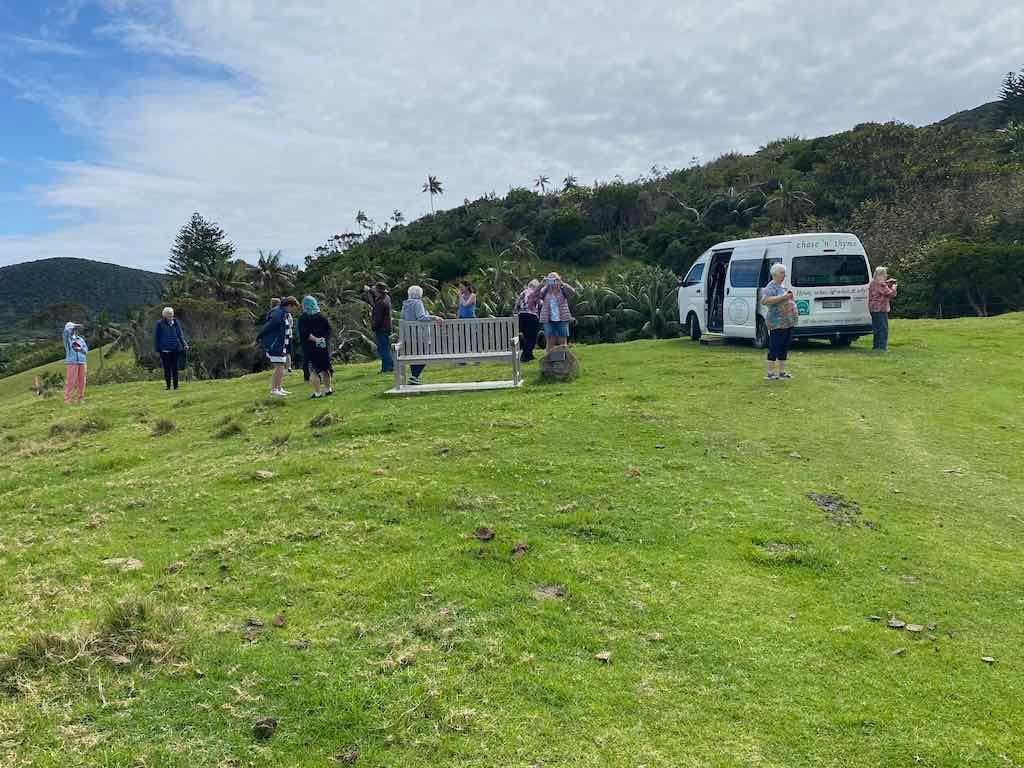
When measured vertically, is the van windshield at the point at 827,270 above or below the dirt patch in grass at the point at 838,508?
above

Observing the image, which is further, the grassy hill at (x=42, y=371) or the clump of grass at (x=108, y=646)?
the grassy hill at (x=42, y=371)

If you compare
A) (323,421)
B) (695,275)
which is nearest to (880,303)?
(695,275)

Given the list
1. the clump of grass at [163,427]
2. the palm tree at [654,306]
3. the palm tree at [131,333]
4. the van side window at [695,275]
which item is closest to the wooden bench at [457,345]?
the clump of grass at [163,427]

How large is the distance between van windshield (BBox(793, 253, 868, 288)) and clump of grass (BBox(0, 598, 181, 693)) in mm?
13136

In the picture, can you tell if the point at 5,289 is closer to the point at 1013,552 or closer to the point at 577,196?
the point at 577,196

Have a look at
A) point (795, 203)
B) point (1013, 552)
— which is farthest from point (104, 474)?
point (795, 203)

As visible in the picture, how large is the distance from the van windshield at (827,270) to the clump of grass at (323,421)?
9396mm

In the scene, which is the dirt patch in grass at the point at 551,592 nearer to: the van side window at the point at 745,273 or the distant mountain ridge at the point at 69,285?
the van side window at the point at 745,273

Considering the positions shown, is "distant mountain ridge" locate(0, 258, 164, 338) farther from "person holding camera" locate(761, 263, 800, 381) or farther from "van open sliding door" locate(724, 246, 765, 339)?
"person holding camera" locate(761, 263, 800, 381)

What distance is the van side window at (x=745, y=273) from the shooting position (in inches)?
606

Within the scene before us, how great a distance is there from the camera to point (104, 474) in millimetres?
8195

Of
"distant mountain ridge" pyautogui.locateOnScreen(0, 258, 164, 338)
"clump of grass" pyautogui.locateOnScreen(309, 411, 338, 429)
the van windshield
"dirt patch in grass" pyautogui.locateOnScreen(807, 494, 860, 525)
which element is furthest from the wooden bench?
"distant mountain ridge" pyautogui.locateOnScreen(0, 258, 164, 338)

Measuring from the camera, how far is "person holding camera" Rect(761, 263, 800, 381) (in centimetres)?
1105

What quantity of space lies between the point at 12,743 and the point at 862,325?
49.2 ft
